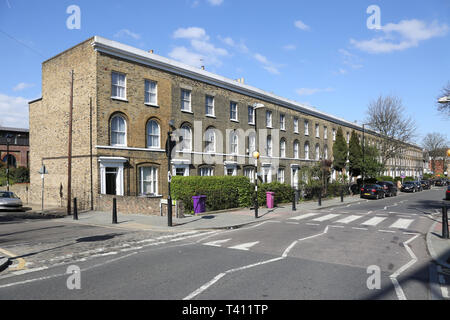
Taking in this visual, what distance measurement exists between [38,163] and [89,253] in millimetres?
19684

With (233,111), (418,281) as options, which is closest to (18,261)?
(418,281)

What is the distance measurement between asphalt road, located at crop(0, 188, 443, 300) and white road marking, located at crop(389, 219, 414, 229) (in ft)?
3.59

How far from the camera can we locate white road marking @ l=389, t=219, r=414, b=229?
13.6 meters

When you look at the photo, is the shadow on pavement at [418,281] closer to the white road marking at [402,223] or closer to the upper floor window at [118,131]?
the white road marking at [402,223]

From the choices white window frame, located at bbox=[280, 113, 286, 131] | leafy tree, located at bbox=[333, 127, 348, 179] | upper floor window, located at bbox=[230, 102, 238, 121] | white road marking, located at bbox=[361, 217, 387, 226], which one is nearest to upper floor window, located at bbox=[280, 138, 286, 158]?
white window frame, located at bbox=[280, 113, 286, 131]

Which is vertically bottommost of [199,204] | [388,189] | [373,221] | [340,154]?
[373,221]

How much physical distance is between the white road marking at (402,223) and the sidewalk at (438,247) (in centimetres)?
132

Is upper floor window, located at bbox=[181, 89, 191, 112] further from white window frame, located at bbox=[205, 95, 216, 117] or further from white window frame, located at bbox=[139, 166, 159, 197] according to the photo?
white window frame, located at bbox=[139, 166, 159, 197]

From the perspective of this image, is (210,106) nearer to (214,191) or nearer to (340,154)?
(214,191)

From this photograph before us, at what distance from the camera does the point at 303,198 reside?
1086 inches

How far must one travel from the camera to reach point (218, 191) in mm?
18797

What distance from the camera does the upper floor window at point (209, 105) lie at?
1074 inches

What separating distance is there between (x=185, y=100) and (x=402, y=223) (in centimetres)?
1737

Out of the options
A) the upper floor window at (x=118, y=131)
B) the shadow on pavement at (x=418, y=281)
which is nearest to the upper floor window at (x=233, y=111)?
the upper floor window at (x=118, y=131)
